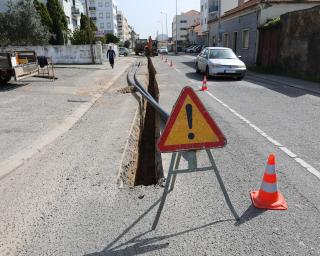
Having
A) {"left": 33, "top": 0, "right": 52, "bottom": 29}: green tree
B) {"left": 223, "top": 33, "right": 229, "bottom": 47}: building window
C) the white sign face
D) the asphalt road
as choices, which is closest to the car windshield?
the white sign face

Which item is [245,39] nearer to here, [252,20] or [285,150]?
[252,20]

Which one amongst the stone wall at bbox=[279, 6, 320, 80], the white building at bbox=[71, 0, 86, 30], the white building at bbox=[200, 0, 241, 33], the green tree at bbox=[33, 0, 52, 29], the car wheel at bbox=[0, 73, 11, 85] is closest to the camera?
the car wheel at bbox=[0, 73, 11, 85]

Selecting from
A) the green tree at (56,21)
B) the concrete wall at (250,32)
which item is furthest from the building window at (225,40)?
the green tree at (56,21)

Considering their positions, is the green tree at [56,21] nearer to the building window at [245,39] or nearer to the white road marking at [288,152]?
the building window at [245,39]

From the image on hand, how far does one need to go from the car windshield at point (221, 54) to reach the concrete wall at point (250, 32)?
7906 mm

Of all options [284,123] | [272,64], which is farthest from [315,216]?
[272,64]

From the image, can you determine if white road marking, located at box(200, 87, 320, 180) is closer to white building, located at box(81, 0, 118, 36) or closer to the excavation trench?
the excavation trench

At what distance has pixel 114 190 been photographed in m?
4.39

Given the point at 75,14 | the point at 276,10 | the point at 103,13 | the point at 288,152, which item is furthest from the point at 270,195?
the point at 103,13

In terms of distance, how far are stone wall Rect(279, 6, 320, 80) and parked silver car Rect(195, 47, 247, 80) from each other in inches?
122

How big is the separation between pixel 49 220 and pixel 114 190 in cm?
96

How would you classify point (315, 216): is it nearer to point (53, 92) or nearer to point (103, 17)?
point (53, 92)

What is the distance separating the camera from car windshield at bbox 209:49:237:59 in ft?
57.4

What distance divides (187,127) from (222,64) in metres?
13.4
